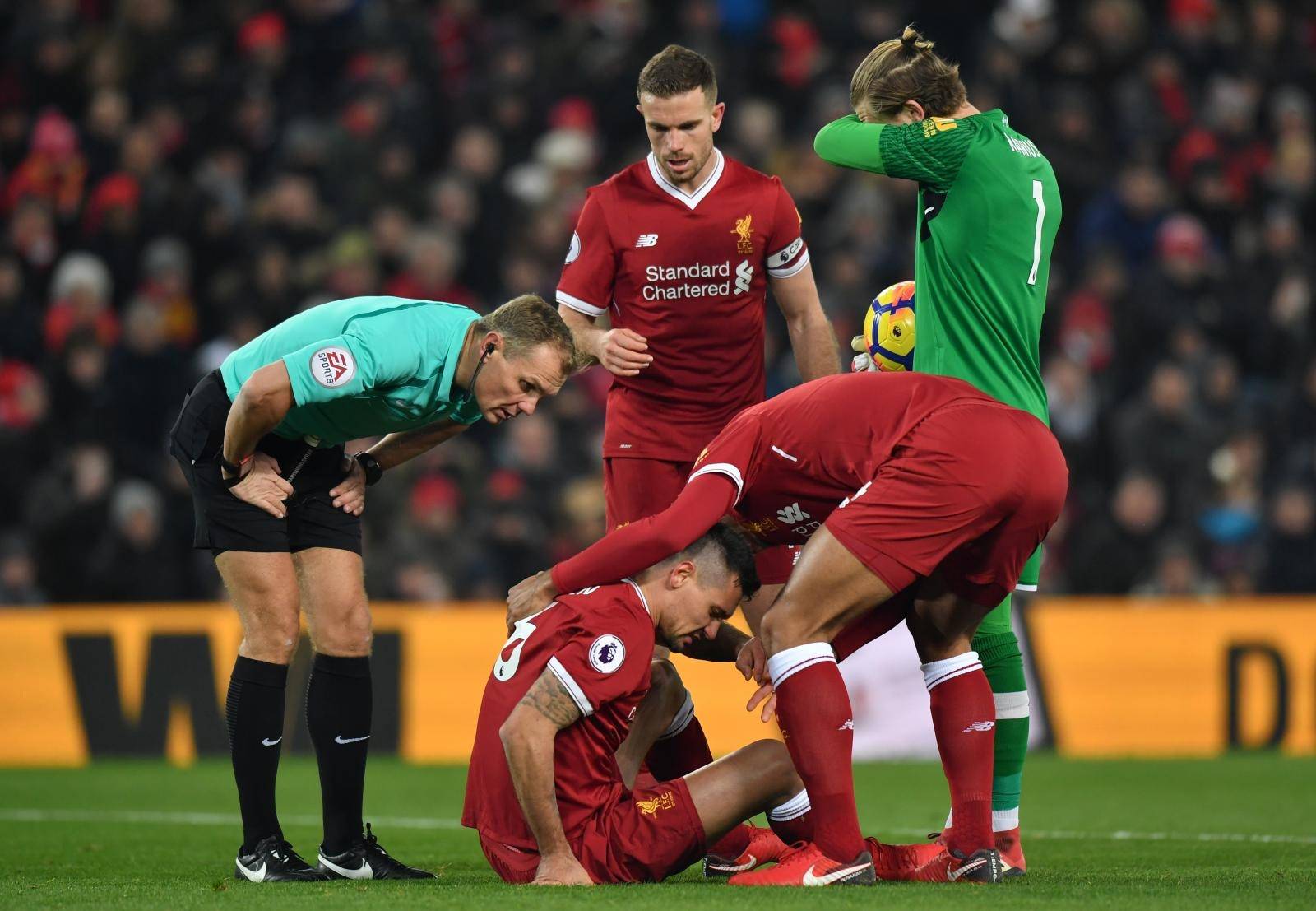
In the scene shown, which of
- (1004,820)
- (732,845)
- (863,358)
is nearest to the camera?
(1004,820)

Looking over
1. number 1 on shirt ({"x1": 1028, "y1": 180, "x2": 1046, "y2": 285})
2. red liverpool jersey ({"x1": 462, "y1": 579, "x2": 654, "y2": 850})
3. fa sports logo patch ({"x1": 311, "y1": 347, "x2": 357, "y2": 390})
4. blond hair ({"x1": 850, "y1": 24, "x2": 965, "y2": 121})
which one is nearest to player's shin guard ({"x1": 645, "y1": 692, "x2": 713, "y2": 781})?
red liverpool jersey ({"x1": 462, "y1": 579, "x2": 654, "y2": 850})

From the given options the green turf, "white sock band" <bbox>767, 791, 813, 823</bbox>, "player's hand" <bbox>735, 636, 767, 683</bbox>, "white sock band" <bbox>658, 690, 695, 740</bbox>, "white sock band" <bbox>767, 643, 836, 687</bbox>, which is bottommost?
the green turf

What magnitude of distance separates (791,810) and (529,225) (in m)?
8.31

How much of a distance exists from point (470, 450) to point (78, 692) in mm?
3081

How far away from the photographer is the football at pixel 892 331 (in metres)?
6.23

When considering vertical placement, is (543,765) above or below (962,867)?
above

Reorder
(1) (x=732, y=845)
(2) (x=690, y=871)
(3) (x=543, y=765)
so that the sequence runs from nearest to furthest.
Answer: (3) (x=543, y=765), (1) (x=732, y=845), (2) (x=690, y=871)

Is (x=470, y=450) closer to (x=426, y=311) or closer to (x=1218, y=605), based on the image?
(x=1218, y=605)

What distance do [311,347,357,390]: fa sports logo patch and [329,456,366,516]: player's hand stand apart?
2.14ft

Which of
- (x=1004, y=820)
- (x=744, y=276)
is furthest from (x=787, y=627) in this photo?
(x=744, y=276)

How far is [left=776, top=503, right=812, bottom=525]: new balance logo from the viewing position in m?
5.42

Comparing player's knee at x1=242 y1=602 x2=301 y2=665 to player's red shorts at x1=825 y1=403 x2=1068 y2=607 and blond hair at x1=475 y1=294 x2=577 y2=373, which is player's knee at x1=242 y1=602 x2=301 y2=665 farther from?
player's red shorts at x1=825 y1=403 x2=1068 y2=607

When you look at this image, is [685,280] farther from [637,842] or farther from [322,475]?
[637,842]

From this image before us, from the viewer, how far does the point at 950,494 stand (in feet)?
→ 16.5
